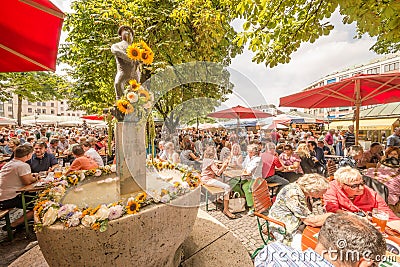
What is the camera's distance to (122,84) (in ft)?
7.71

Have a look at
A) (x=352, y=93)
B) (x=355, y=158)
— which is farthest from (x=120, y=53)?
(x=352, y=93)

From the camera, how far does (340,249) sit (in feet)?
4.20

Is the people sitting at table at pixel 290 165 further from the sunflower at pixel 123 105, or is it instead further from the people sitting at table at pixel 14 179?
the people sitting at table at pixel 14 179

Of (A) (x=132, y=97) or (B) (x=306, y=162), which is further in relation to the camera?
(B) (x=306, y=162)

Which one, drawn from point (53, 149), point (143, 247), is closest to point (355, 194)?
point (143, 247)

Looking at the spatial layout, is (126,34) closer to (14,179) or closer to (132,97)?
(132,97)

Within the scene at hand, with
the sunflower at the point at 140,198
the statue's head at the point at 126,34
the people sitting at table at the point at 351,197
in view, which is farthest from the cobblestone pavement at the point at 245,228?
the statue's head at the point at 126,34

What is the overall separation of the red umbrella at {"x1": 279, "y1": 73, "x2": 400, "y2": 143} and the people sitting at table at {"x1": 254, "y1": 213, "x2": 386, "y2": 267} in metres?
3.77

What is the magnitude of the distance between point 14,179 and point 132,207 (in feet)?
11.3

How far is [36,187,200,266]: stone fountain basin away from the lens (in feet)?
4.85

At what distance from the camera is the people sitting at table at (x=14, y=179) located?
347cm

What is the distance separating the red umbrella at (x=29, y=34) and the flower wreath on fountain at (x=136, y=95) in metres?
0.68

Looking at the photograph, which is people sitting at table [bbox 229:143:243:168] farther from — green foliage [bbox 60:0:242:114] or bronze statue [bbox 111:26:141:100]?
bronze statue [bbox 111:26:141:100]

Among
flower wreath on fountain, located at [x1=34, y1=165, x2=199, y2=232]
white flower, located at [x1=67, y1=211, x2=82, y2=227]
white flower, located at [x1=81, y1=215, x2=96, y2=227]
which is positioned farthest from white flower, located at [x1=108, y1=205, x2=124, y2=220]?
white flower, located at [x1=67, y1=211, x2=82, y2=227]
